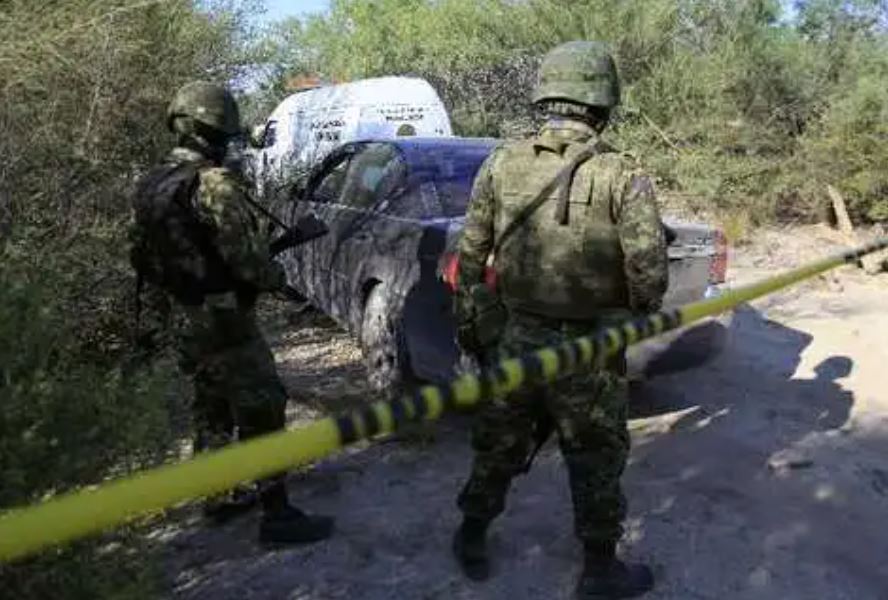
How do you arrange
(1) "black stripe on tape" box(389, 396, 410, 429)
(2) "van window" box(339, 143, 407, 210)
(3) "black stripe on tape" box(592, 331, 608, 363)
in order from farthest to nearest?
1. (2) "van window" box(339, 143, 407, 210)
2. (3) "black stripe on tape" box(592, 331, 608, 363)
3. (1) "black stripe on tape" box(389, 396, 410, 429)

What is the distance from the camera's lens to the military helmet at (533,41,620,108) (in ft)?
10.4

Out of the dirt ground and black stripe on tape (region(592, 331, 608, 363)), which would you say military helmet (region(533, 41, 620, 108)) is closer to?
black stripe on tape (region(592, 331, 608, 363))

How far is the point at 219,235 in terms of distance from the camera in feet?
11.6

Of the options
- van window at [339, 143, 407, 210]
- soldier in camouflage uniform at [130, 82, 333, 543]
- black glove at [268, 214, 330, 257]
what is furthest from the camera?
van window at [339, 143, 407, 210]

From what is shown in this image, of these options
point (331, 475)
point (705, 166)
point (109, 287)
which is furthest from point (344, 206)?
point (705, 166)

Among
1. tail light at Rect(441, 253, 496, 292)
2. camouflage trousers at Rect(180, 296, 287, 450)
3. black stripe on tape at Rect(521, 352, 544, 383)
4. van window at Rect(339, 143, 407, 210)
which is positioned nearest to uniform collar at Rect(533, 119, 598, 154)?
black stripe on tape at Rect(521, 352, 544, 383)

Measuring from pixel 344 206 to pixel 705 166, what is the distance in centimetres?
620

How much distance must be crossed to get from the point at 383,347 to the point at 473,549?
195 cm

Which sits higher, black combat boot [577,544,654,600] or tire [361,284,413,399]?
tire [361,284,413,399]

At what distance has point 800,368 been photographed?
6.02 m

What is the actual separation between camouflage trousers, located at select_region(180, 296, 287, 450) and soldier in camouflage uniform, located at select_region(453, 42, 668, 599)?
86 centimetres

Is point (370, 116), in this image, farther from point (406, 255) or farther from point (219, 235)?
point (219, 235)

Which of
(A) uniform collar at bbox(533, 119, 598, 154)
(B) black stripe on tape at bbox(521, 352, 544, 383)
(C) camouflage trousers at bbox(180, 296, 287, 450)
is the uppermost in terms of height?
(A) uniform collar at bbox(533, 119, 598, 154)

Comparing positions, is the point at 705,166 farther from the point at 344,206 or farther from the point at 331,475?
the point at 331,475
